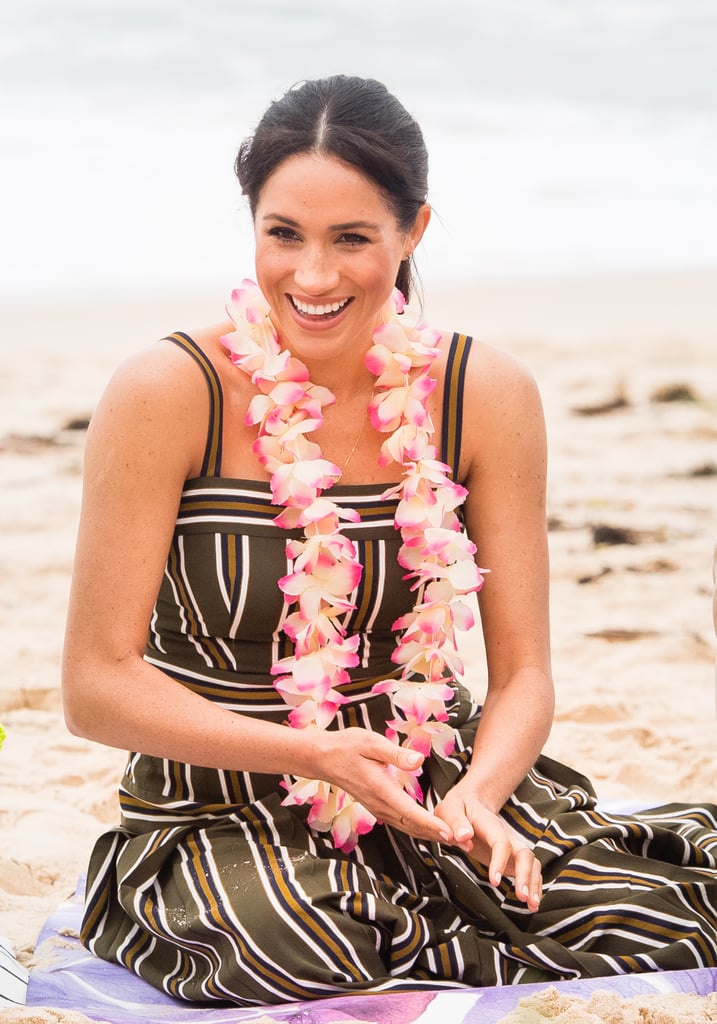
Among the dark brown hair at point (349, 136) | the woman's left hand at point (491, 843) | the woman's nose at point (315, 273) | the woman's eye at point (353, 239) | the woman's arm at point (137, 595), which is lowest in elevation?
the woman's left hand at point (491, 843)

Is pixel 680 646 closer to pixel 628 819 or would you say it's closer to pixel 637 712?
pixel 637 712

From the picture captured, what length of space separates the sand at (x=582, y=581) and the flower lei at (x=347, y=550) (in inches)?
29.5

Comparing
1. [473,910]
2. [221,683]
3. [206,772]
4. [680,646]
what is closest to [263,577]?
[221,683]

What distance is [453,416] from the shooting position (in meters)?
2.84

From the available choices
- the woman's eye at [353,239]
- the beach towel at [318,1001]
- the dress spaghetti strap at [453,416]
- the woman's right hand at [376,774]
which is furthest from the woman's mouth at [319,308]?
the beach towel at [318,1001]

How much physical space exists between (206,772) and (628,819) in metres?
0.91

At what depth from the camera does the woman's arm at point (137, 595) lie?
253cm

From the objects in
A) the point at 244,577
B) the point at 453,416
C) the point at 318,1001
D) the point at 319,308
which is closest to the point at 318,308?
the point at 319,308

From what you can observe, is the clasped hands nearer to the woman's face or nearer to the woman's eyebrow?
the woman's face

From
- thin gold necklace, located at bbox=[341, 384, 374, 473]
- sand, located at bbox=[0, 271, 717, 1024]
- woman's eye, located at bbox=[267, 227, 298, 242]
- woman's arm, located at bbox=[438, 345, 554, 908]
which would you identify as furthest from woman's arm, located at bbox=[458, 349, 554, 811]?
sand, located at bbox=[0, 271, 717, 1024]

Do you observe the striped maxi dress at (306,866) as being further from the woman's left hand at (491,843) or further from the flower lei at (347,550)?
the woman's left hand at (491,843)

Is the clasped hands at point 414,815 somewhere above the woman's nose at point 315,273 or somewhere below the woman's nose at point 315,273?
below

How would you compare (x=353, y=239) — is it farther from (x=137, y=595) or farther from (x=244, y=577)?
(x=137, y=595)

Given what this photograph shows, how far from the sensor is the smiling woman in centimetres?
251
